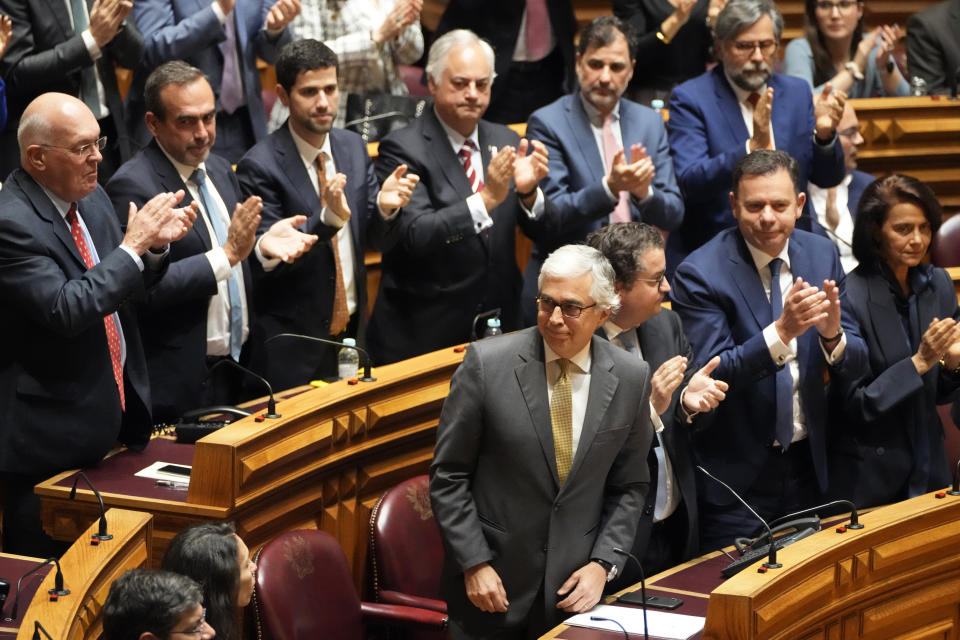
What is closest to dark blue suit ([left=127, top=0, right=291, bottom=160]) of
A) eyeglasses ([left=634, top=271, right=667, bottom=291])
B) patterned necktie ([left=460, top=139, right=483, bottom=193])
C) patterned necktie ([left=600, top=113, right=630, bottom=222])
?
patterned necktie ([left=460, top=139, right=483, bottom=193])

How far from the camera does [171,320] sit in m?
2.99

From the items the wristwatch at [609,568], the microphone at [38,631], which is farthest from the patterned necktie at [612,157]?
the microphone at [38,631]

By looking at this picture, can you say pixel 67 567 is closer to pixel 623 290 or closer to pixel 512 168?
pixel 623 290

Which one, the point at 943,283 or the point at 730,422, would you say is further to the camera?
the point at 943,283

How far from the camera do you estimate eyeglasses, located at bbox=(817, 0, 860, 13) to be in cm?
431

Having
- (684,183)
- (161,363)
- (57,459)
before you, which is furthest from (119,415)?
(684,183)

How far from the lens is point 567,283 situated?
2387 millimetres

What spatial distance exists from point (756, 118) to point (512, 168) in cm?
68

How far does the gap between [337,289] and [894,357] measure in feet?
4.26

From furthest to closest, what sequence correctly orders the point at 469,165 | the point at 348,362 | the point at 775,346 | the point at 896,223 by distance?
the point at 469,165
the point at 348,362
the point at 896,223
the point at 775,346

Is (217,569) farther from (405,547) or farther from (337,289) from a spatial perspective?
(337,289)

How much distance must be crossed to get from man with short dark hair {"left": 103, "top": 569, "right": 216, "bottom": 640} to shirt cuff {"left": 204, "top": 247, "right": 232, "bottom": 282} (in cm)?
111

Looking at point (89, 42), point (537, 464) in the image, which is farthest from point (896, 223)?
point (89, 42)

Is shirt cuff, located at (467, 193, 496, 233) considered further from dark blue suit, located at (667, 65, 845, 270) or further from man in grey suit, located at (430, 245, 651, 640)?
man in grey suit, located at (430, 245, 651, 640)
